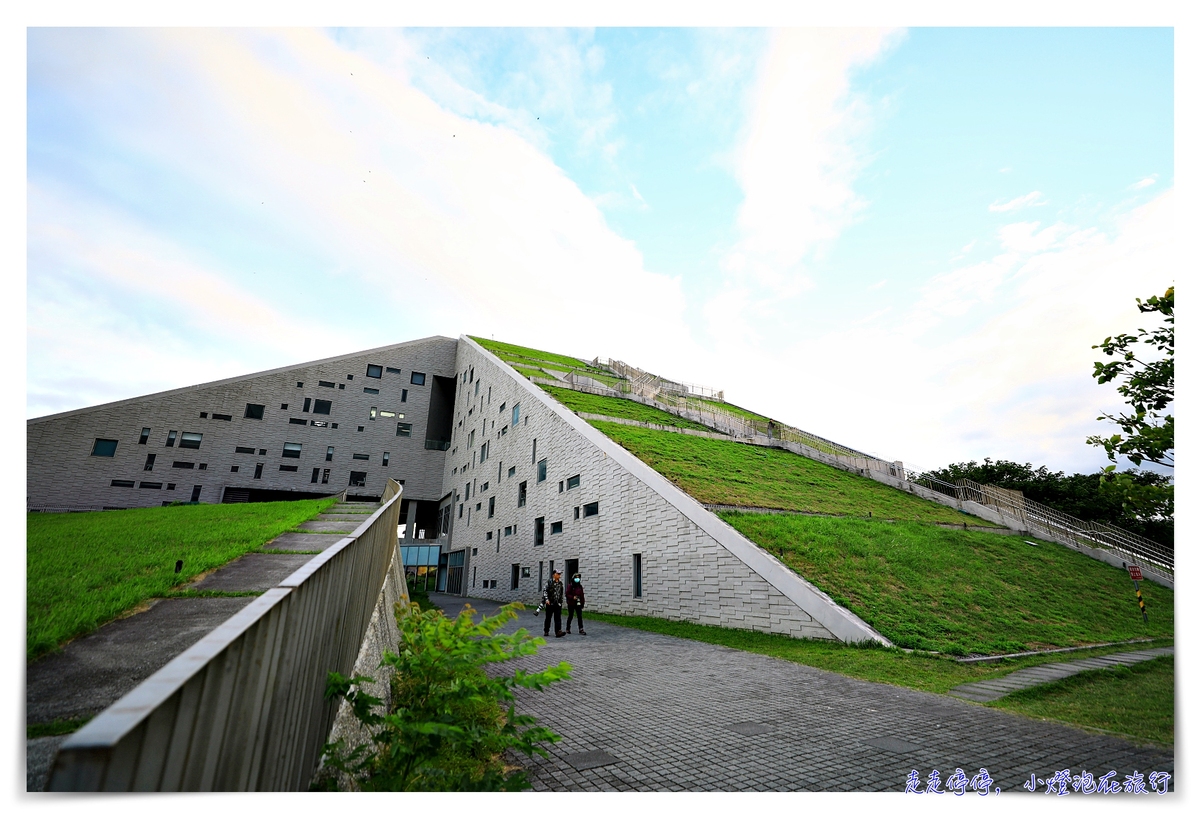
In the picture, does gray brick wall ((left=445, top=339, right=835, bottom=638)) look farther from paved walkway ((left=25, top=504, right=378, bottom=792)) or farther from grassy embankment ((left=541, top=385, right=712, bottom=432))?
paved walkway ((left=25, top=504, right=378, bottom=792))

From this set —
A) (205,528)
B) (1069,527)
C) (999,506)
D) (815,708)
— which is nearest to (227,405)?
(205,528)

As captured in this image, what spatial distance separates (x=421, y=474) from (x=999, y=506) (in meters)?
41.8

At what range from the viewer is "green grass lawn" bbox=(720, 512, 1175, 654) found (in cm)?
1223

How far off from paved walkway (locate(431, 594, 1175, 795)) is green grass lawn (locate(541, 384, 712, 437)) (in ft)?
71.2

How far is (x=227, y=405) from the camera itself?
4278 cm

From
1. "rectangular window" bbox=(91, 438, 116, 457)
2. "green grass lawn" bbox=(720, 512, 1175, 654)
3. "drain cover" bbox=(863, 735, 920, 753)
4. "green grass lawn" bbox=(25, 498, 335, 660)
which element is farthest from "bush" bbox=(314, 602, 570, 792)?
"rectangular window" bbox=(91, 438, 116, 457)

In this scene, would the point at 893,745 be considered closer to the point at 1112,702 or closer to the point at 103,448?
the point at 1112,702

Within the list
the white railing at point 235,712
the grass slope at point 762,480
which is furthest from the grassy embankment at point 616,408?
the white railing at point 235,712

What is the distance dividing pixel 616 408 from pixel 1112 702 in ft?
87.6

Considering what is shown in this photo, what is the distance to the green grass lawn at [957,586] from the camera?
40.1 ft

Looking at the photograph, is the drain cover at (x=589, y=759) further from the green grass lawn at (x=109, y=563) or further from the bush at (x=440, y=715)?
the green grass lawn at (x=109, y=563)

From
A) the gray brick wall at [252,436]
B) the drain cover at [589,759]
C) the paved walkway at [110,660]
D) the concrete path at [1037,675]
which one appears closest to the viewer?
the paved walkway at [110,660]

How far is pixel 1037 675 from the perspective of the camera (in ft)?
30.5

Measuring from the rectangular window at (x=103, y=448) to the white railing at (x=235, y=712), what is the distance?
48.1 m
